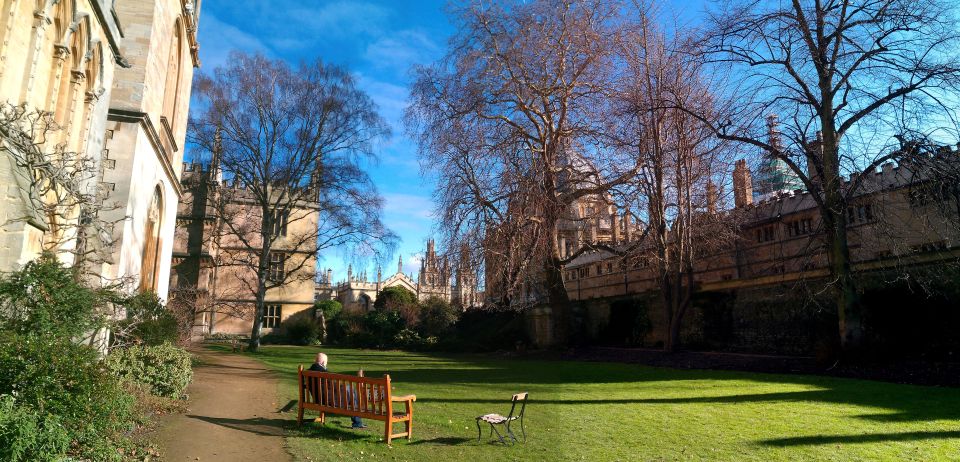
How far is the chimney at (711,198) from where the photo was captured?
712 inches

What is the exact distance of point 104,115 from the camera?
10453 millimetres

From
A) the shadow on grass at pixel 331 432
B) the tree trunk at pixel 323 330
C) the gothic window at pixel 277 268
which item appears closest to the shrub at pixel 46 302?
the shadow on grass at pixel 331 432

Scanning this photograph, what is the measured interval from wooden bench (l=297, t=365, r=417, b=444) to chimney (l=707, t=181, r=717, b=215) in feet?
44.7

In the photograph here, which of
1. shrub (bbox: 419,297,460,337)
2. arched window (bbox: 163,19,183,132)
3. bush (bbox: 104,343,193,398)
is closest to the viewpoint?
bush (bbox: 104,343,193,398)

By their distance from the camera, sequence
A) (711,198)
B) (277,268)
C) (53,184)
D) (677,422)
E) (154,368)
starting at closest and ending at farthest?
(53,184) → (677,422) → (154,368) → (711,198) → (277,268)

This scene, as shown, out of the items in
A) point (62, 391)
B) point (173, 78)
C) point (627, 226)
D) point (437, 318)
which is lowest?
point (62, 391)

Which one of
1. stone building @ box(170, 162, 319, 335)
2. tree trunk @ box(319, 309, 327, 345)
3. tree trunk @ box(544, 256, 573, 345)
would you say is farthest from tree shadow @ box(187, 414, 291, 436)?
tree trunk @ box(319, 309, 327, 345)

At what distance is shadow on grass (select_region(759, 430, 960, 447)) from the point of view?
22.5ft

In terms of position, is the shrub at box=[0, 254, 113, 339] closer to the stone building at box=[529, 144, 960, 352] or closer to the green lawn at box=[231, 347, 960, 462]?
the green lawn at box=[231, 347, 960, 462]

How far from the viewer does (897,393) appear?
32.9 ft

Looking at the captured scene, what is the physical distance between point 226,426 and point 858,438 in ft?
26.0

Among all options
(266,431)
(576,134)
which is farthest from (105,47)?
(576,134)

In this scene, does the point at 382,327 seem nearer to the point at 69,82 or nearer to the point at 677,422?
the point at 69,82

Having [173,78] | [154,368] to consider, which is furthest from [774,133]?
[173,78]
